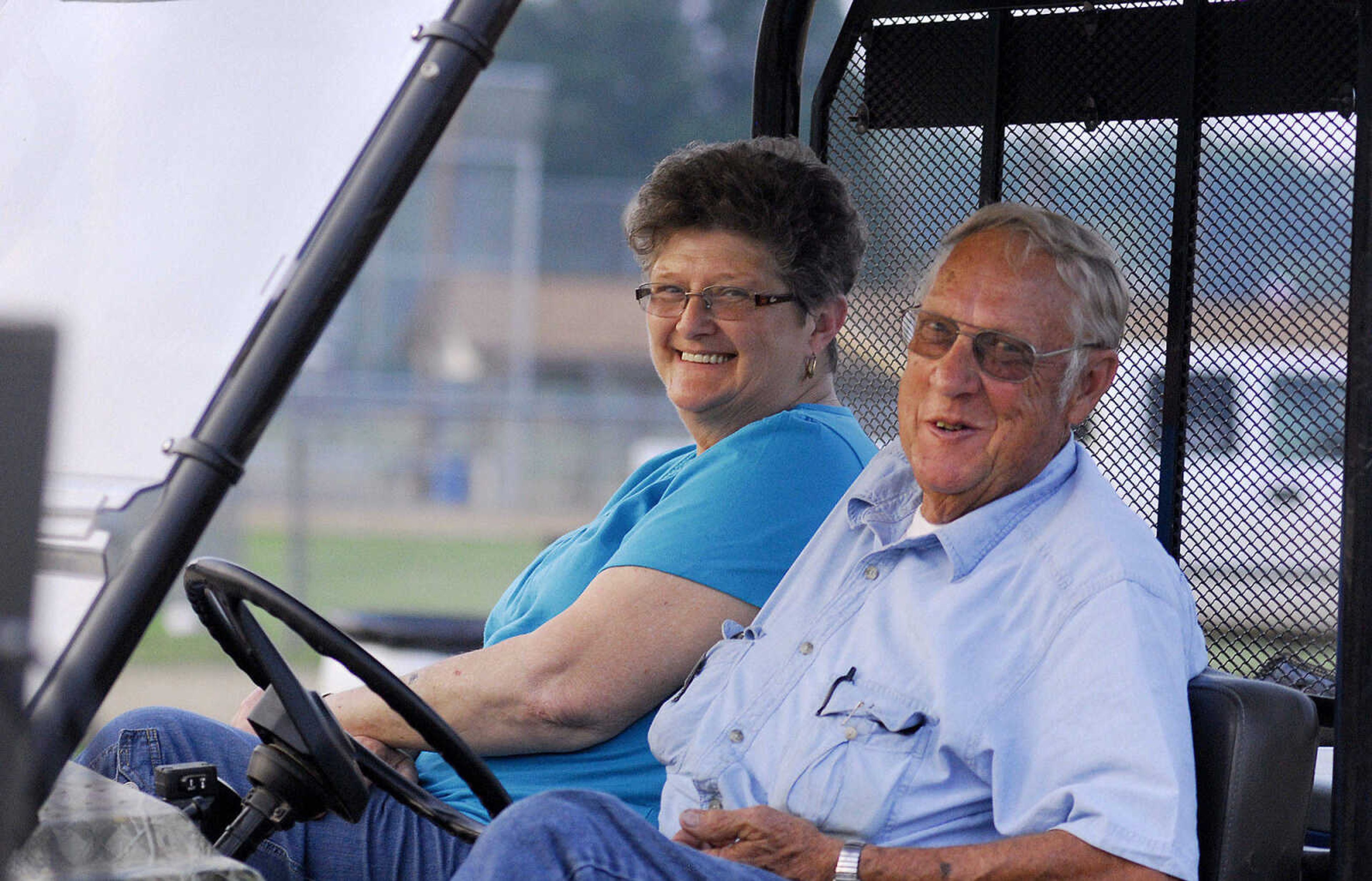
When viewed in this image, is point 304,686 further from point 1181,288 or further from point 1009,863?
point 1181,288

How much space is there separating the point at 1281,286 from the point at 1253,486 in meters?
0.27

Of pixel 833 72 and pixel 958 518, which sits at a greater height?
pixel 833 72

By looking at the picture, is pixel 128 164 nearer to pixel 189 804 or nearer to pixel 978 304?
pixel 189 804

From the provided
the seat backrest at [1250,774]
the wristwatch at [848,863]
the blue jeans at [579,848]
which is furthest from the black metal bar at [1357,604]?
the blue jeans at [579,848]

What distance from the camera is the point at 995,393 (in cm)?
191

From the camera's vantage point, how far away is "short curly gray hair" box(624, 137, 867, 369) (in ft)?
7.95

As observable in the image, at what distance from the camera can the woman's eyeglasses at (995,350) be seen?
1.90 metres

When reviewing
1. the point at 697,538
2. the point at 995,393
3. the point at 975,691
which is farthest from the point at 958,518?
the point at 697,538

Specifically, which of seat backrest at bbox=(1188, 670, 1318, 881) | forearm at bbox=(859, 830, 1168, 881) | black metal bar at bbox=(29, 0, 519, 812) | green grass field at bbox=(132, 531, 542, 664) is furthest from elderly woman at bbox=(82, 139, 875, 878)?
green grass field at bbox=(132, 531, 542, 664)

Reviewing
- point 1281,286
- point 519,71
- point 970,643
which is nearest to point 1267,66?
point 1281,286

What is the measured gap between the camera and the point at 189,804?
190cm

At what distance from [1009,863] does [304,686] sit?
0.80m

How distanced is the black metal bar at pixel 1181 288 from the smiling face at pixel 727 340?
21.9 inches

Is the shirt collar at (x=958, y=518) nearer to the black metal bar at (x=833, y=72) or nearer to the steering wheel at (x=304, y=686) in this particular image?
the steering wheel at (x=304, y=686)
